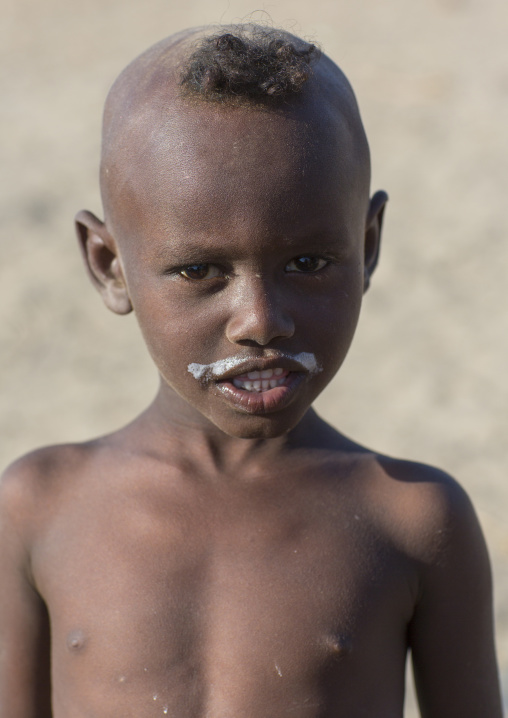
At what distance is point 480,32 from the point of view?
713 centimetres

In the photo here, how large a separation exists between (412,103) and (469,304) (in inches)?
86.8

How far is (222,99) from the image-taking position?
1.33m

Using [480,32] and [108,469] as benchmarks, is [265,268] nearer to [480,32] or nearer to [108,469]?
[108,469]

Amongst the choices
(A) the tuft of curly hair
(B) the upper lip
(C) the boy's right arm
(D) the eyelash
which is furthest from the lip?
(C) the boy's right arm

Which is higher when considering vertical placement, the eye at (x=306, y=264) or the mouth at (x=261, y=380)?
the eye at (x=306, y=264)

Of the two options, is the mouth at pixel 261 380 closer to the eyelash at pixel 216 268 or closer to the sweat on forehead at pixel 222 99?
the eyelash at pixel 216 268

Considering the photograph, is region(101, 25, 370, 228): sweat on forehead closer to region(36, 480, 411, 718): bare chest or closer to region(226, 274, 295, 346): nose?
region(226, 274, 295, 346): nose

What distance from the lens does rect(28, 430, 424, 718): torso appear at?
151 centimetres

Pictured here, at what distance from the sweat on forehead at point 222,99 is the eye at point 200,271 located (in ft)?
0.50

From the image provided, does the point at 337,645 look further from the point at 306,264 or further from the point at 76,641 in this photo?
the point at 306,264

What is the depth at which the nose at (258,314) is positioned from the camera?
1317mm

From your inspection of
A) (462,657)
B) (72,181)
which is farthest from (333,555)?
(72,181)

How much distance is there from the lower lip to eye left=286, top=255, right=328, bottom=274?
6.1 inches

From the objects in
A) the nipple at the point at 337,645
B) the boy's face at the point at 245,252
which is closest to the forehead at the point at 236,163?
the boy's face at the point at 245,252
